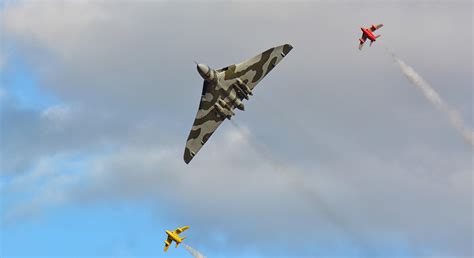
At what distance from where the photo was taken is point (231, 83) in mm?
117375

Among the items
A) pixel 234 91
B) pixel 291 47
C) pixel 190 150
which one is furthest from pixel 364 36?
pixel 190 150

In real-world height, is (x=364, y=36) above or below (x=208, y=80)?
below

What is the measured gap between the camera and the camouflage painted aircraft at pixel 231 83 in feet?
384

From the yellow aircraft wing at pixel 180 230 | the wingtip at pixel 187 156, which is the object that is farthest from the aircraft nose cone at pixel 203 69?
the yellow aircraft wing at pixel 180 230

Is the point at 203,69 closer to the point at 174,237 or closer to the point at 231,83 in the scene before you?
Result: the point at 231,83

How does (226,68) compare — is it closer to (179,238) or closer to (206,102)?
(206,102)

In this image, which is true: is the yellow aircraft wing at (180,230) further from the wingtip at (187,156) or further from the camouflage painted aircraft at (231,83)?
the camouflage painted aircraft at (231,83)

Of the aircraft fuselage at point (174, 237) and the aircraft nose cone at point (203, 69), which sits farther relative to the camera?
the aircraft fuselage at point (174, 237)

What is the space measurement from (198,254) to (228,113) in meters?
23.6

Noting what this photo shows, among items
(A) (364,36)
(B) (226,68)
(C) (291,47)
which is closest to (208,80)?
(B) (226,68)

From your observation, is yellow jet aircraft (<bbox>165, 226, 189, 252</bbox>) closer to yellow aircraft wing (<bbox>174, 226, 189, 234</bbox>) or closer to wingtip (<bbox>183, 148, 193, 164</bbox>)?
yellow aircraft wing (<bbox>174, 226, 189, 234</bbox>)

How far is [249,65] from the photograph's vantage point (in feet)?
389

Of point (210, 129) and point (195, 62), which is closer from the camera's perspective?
point (195, 62)

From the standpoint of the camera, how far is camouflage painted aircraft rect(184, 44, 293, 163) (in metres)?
117
